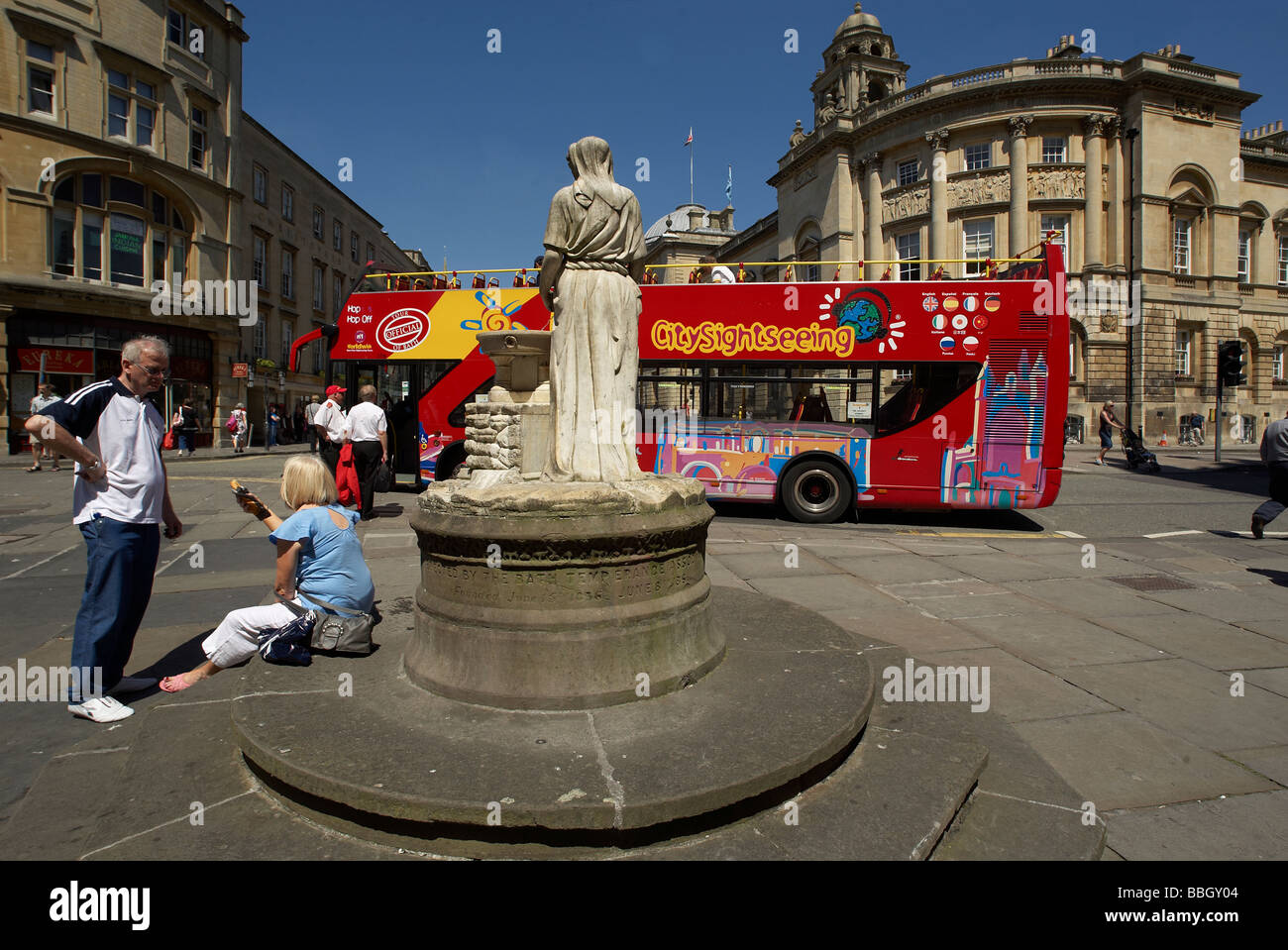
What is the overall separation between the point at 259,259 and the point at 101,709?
35032mm

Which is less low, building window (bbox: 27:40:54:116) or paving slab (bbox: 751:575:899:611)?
building window (bbox: 27:40:54:116)

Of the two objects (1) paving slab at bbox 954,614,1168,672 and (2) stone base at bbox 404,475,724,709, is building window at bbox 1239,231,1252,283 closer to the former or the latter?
(1) paving slab at bbox 954,614,1168,672

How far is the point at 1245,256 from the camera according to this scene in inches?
1396

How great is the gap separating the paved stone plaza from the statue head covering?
2907 millimetres

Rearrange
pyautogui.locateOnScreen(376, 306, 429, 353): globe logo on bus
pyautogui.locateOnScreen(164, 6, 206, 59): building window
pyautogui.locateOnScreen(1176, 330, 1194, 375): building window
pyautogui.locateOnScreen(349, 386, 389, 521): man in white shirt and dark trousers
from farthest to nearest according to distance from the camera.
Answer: pyautogui.locateOnScreen(1176, 330, 1194, 375): building window → pyautogui.locateOnScreen(164, 6, 206, 59): building window → pyautogui.locateOnScreen(376, 306, 429, 353): globe logo on bus → pyautogui.locateOnScreen(349, 386, 389, 521): man in white shirt and dark trousers

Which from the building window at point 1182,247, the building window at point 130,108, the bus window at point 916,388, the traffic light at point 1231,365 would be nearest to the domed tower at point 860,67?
the building window at point 1182,247

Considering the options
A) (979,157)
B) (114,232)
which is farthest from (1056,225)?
(114,232)

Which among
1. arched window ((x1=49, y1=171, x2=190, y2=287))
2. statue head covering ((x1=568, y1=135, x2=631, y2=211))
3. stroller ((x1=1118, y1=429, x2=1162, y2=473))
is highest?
arched window ((x1=49, y1=171, x2=190, y2=287))

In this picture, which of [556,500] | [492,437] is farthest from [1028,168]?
[556,500]

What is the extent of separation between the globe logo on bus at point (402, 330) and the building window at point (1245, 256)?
40.3 m

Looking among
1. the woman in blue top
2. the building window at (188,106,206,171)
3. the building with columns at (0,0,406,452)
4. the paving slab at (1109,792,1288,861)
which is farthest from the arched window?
the paving slab at (1109,792,1288,861)

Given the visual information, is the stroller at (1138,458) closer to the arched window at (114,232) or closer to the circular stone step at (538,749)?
the circular stone step at (538,749)

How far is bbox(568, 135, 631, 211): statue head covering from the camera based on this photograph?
12.5 ft

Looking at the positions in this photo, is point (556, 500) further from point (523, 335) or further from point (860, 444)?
point (860, 444)
